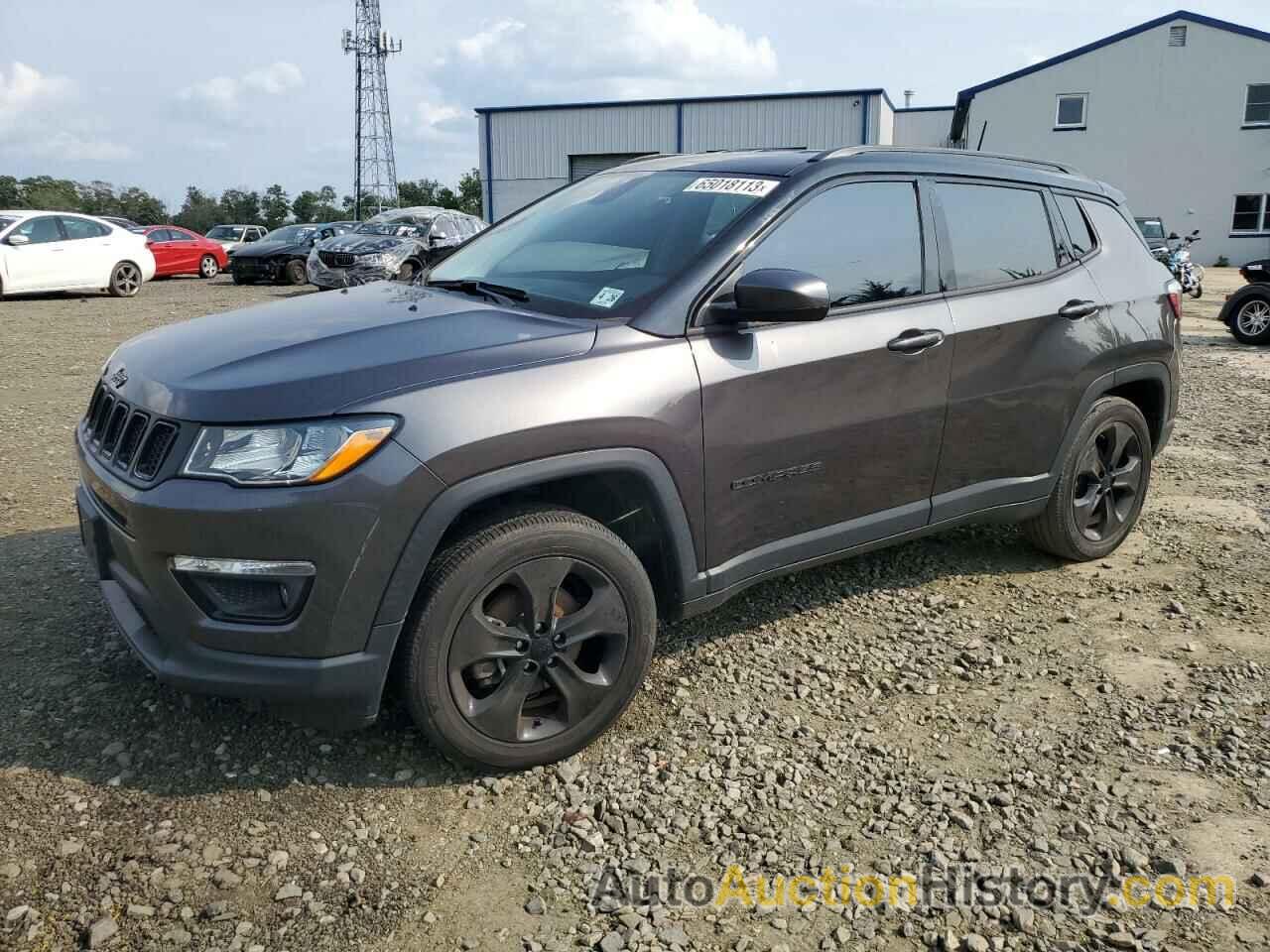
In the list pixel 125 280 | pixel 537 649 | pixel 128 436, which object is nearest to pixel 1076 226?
pixel 537 649

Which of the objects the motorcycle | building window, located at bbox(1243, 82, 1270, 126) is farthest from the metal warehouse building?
the motorcycle

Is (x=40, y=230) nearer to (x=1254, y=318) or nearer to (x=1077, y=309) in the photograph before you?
(x=1077, y=309)

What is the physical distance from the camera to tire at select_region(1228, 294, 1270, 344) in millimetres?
12750

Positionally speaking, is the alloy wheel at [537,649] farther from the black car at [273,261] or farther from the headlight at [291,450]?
the black car at [273,261]

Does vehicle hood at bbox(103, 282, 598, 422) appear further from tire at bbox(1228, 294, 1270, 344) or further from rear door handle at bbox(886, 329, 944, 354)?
tire at bbox(1228, 294, 1270, 344)

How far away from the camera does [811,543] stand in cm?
351

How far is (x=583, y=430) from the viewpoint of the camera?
2.84 metres

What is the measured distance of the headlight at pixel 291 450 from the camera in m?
2.55

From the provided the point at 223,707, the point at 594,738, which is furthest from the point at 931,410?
the point at 223,707

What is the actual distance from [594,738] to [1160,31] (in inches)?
1528

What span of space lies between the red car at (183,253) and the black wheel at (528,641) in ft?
77.0

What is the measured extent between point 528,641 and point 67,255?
17.5m

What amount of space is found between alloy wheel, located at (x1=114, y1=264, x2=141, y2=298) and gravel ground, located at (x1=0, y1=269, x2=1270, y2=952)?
1558 centimetres

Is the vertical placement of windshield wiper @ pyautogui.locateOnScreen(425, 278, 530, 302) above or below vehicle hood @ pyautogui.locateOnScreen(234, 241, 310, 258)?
below
